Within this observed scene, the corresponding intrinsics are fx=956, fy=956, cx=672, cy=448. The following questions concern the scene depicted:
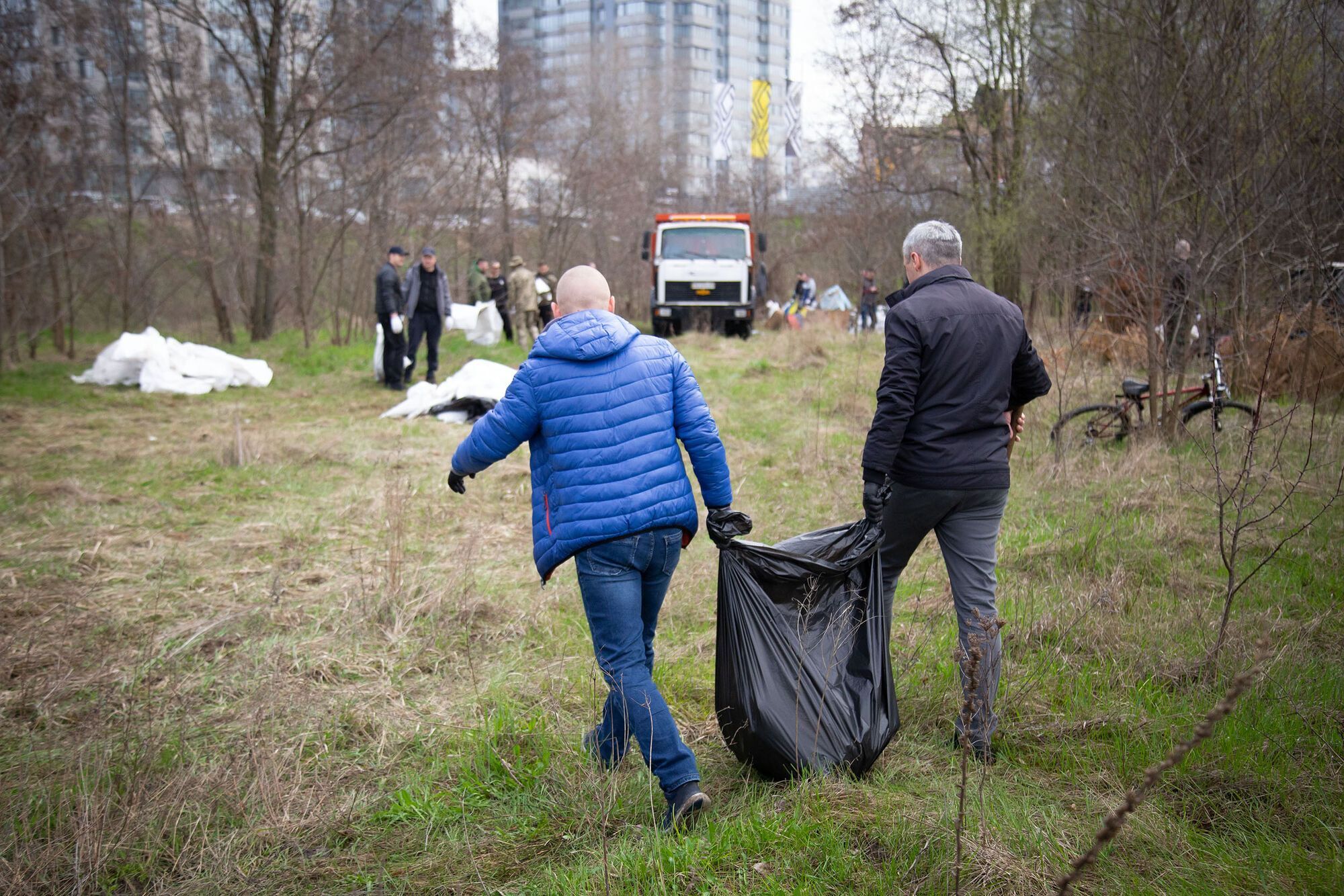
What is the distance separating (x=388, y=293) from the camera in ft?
36.4

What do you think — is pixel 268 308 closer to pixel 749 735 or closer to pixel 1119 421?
pixel 1119 421

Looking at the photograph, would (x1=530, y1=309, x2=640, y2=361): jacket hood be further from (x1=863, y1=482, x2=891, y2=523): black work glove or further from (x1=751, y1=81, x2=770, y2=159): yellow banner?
(x1=751, y1=81, x2=770, y2=159): yellow banner

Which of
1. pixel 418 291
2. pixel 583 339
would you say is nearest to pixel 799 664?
pixel 583 339

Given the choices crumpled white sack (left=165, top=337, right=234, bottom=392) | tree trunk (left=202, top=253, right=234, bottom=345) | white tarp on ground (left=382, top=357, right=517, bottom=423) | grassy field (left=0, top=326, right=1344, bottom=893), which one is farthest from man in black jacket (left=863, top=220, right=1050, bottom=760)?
tree trunk (left=202, top=253, right=234, bottom=345)

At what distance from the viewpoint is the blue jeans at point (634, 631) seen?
260 cm

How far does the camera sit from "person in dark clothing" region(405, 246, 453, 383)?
37.3ft

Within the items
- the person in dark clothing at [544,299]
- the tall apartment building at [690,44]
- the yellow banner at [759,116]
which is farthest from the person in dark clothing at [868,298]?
the tall apartment building at [690,44]

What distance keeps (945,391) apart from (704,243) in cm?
1695

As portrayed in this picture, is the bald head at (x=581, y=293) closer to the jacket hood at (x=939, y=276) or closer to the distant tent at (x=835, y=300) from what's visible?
Answer: the jacket hood at (x=939, y=276)

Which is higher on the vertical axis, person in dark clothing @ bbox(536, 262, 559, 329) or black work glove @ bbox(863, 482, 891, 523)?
person in dark clothing @ bbox(536, 262, 559, 329)

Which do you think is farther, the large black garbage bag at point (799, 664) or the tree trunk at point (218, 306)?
the tree trunk at point (218, 306)

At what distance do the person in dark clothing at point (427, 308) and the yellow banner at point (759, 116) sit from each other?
41.6 metres

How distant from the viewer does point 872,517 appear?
291 cm

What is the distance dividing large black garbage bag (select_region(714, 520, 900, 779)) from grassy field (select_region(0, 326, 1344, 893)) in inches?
4.7
